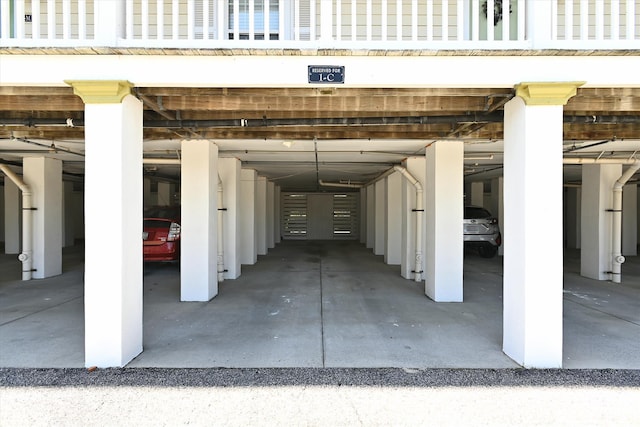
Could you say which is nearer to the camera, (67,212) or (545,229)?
(545,229)

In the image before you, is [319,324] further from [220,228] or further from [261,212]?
[261,212]

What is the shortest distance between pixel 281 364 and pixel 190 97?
2736 mm

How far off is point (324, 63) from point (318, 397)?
108 inches

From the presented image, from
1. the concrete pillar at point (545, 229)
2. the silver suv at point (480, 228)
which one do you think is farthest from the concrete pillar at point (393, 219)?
the concrete pillar at point (545, 229)

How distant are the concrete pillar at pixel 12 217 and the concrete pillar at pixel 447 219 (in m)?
11.8

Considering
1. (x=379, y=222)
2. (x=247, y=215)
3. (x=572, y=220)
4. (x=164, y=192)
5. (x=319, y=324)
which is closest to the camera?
(x=319, y=324)

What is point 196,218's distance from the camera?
6.07m

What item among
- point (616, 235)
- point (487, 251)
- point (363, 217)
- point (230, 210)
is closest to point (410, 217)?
point (230, 210)

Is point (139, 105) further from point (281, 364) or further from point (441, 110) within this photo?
point (441, 110)

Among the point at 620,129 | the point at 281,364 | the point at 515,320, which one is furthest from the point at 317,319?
the point at 620,129

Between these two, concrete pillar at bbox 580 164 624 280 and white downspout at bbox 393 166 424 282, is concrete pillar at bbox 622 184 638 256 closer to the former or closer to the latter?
concrete pillar at bbox 580 164 624 280

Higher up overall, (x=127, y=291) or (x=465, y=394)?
(x=127, y=291)

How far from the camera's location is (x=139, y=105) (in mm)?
3828

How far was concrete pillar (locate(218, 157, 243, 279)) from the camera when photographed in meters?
7.69
